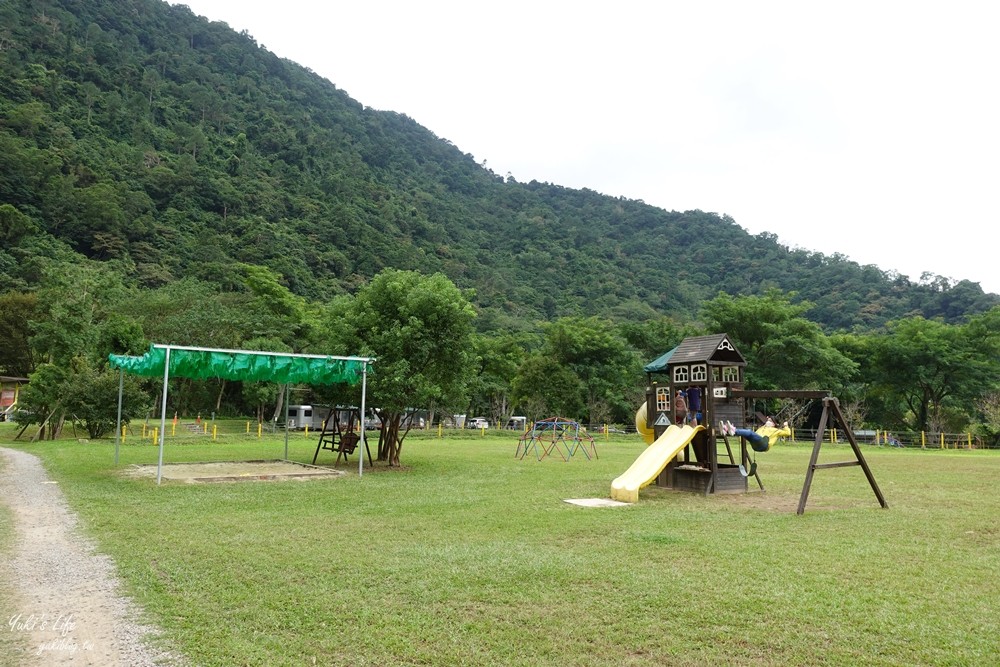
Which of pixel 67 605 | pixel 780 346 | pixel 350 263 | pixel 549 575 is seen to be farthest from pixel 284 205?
pixel 549 575

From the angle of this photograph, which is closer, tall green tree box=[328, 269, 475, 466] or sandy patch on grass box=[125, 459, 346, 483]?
sandy patch on grass box=[125, 459, 346, 483]

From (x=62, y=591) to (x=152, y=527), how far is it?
2.79 meters

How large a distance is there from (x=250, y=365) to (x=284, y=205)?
8234cm

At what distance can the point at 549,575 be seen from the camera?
5961 millimetres

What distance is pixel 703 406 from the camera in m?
12.6

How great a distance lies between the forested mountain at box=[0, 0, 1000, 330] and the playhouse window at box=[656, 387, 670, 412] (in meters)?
53.5

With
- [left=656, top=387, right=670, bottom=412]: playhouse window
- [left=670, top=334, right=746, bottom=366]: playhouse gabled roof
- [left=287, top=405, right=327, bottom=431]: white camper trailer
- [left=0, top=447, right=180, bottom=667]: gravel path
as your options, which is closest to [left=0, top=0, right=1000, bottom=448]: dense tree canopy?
[left=287, top=405, right=327, bottom=431]: white camper trailer

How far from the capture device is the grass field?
14.0 feet

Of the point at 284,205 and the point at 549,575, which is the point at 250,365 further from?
the point at 284,205

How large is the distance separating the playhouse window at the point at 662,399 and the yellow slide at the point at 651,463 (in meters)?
0.52

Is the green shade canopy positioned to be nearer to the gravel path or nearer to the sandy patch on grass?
the sandy patch on grass

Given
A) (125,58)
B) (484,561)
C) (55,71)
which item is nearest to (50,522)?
(484,561)

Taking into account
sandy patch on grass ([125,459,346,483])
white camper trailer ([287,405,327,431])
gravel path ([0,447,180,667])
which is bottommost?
white camper trailer ([287,405,327,431])

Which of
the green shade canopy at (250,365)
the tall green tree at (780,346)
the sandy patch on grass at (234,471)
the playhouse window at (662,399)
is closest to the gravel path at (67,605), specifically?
the sandy patch on grass at (234,471)
